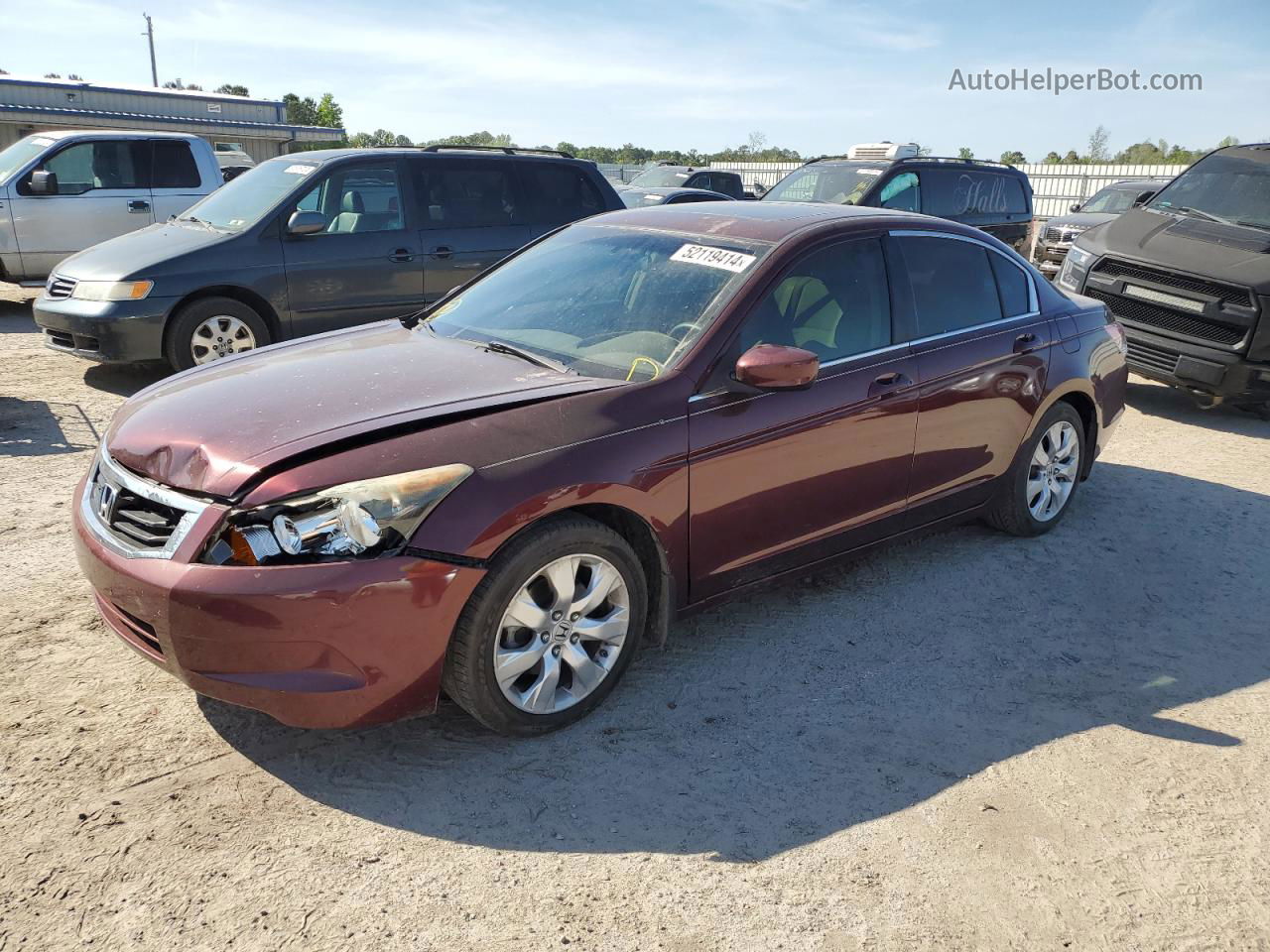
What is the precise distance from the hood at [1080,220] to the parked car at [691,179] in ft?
18.9

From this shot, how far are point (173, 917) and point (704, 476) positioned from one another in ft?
6.78

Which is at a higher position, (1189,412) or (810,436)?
(810,436)

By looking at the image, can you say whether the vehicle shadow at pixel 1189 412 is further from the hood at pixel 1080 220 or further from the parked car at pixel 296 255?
the hood at pixel 1080 220

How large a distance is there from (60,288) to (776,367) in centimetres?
653

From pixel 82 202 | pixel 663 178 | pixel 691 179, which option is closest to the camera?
pixel 82 202

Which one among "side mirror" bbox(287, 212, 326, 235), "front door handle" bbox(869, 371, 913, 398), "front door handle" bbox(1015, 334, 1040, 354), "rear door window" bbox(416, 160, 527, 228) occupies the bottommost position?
"front door handle" bbox(869, 371, 913, 398)

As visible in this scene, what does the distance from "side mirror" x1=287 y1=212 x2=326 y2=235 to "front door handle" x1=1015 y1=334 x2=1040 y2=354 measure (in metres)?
5.31

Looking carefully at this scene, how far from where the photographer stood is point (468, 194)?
8570 mm

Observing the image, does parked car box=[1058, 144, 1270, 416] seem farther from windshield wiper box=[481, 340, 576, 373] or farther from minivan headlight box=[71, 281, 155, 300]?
minivan headlight box=[71, 281, 155, 300]

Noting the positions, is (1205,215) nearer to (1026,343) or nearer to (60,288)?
(1026,343)

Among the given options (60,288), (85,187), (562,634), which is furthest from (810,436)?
(85,187)

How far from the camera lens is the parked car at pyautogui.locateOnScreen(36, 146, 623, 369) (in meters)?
7.35

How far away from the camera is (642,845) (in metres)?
2.84

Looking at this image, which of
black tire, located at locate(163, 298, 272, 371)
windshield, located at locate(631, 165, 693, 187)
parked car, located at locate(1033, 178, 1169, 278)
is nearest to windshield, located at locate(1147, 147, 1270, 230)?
parked car, located at locate(1033, 178, 1169, 278)
